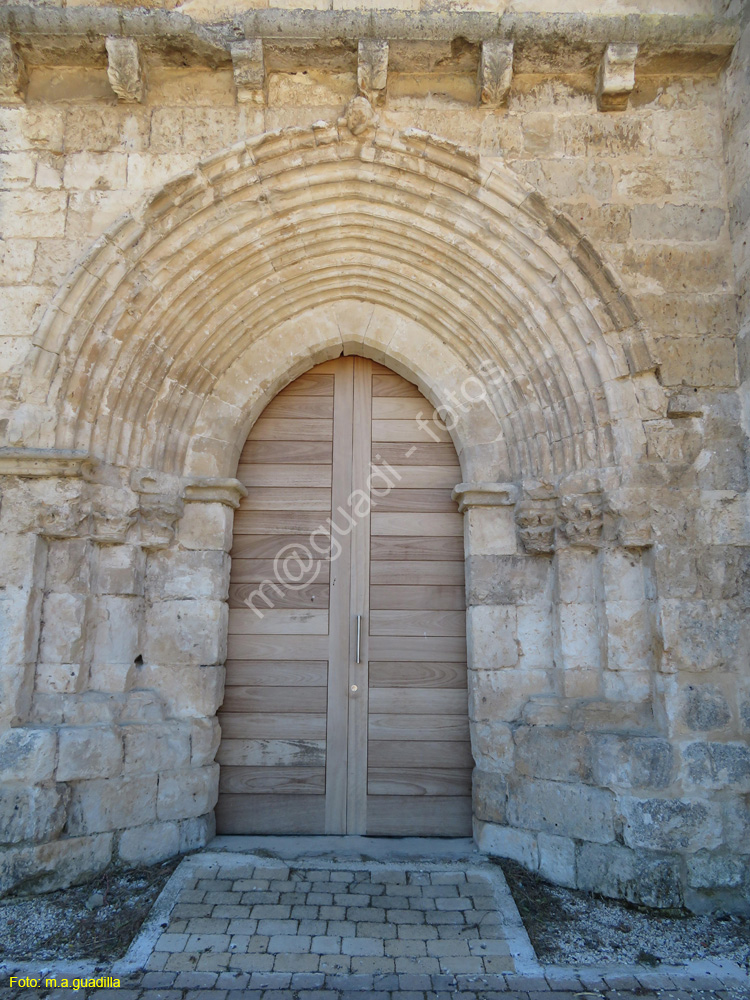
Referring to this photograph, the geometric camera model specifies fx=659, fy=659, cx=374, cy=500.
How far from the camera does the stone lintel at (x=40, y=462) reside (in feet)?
10.4

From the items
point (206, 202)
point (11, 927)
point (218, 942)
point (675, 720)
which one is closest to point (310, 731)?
point (218, 942)

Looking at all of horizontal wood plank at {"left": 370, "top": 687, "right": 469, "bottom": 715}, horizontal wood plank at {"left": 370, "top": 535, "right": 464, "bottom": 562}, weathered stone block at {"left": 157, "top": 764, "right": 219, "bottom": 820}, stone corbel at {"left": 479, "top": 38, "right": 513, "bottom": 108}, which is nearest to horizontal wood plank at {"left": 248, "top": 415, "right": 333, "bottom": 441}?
horizontal wood plank at {"left": 370, "top": 535, "right": 464, "bottom": 562}

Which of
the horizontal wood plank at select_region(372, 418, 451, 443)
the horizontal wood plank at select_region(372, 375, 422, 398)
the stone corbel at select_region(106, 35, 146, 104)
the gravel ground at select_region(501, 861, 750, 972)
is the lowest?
the gravel ground at select_region(501, 861, 750, 972)

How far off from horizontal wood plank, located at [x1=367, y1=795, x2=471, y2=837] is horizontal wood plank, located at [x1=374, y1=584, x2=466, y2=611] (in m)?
1.02

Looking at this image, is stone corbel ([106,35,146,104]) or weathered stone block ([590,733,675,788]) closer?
weathered stone block ([590,733,675,788])

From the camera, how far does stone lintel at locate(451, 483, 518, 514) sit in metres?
3.55

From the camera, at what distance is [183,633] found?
3.48 metres

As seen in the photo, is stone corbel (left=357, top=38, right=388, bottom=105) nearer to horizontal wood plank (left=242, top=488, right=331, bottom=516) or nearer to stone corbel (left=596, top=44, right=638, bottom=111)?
stone corbel (left=596, top=44, right=638, bottom=111)

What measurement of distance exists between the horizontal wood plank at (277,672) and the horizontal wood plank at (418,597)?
443mm

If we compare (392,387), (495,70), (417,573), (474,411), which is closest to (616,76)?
(495,70)

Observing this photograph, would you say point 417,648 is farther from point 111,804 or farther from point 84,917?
point 84,917

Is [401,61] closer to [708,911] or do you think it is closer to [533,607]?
[533,607]

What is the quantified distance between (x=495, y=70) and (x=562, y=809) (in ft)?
12.3

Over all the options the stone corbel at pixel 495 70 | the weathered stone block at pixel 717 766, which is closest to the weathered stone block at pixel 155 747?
the weathered stone block at pixel 717 766
